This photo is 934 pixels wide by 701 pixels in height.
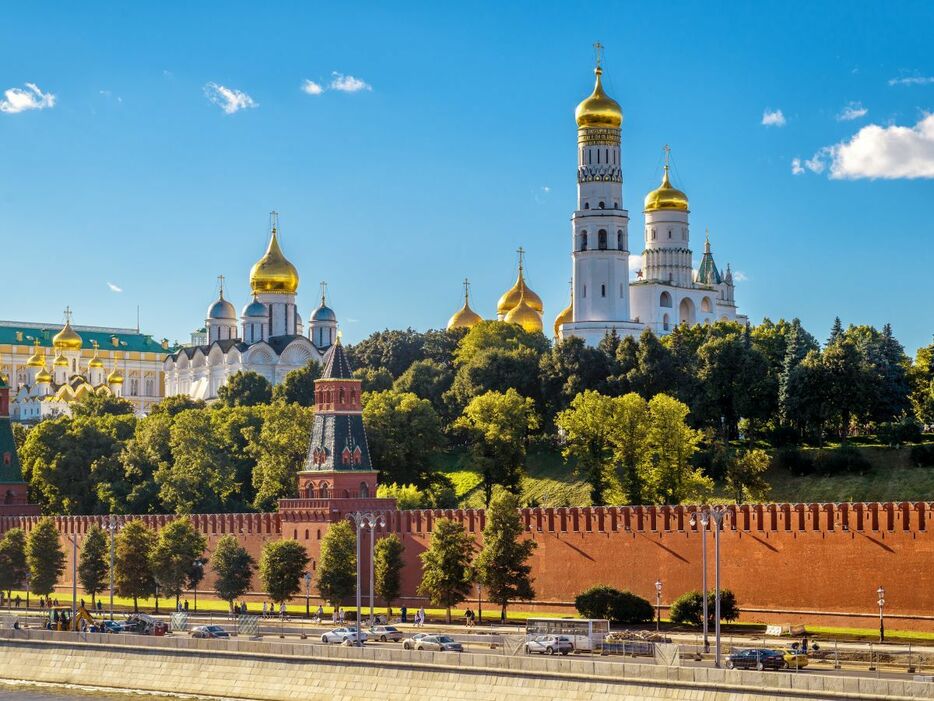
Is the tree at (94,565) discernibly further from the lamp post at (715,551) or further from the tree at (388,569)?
the lamp post at (715,551)

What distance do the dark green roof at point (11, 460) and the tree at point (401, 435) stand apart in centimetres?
1681

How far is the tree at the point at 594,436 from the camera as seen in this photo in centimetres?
7706

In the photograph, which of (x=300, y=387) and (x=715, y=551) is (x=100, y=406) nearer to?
(x=300, y=387)

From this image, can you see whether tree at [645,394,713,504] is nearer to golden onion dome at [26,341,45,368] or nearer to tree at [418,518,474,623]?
tree at [418,518,474,623]

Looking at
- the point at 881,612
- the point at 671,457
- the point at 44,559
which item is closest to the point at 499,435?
the point at 671,457

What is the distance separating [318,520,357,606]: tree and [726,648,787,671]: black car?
73.0 feet

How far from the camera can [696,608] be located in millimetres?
56500

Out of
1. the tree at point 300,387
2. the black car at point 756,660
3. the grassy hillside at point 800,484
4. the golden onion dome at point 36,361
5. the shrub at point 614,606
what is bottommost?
the black car at point 756,660

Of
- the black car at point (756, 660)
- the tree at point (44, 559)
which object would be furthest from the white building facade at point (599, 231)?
the black car at point (756, 660)

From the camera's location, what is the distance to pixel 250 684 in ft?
166

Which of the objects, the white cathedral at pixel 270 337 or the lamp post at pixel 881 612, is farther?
the white cathedral at pixel 270 337

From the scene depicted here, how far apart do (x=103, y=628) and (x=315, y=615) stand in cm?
920

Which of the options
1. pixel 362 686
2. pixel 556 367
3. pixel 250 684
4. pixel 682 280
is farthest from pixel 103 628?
pixel 682 280

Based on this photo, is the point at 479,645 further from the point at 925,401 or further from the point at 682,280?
the point at 682,280
